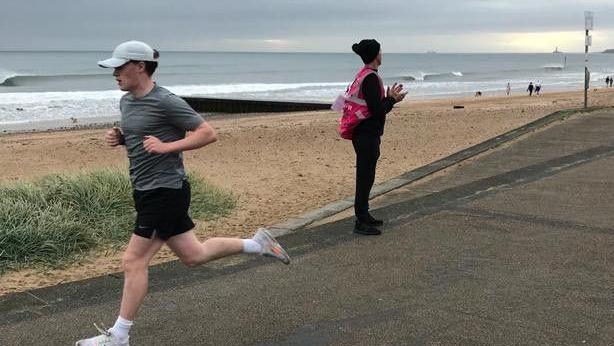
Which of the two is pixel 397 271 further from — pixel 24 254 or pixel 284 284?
pixel 24 254

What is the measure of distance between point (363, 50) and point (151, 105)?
259cm

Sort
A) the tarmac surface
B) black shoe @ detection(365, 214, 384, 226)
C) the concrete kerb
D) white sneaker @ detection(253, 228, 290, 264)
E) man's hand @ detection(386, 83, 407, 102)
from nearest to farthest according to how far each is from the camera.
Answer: the tarmac surface → white sneaker @ detection(253, 228, 290, 264) → man's hand @ detection(386, 83, 407, 102) → black shoe @ detection(365, 214, 384, 226) → the concrete kerb

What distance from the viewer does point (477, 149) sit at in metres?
10.3

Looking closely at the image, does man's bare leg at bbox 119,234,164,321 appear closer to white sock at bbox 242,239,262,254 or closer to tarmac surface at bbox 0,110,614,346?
tarmac surface at bbox 0,110,614,346

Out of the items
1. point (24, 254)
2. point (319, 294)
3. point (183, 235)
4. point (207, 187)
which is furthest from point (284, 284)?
point (207, 187)

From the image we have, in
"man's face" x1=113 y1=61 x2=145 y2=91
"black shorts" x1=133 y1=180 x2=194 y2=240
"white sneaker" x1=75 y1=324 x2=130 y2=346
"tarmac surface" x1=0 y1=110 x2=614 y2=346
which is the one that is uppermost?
"man's face" x1=113 y1=61 x2=145 y2=91

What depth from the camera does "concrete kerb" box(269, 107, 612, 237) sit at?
6295 millimetres

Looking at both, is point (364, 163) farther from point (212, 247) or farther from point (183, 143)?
point (183, 143)

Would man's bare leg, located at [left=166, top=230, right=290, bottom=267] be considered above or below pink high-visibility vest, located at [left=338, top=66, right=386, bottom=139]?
below

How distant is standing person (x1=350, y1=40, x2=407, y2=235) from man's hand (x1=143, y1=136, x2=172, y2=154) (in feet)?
8.34

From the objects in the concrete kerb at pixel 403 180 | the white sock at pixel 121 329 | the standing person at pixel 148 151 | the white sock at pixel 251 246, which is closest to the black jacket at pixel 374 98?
the concrete kerb at pixel 403 180

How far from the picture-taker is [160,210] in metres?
3.38

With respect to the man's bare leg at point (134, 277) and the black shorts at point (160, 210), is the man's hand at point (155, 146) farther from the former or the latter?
the man's bare leg at point (134, 277)

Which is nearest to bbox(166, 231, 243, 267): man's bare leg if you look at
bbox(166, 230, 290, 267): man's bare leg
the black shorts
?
bbox(166, 230, 290, 267): man's bare leg
